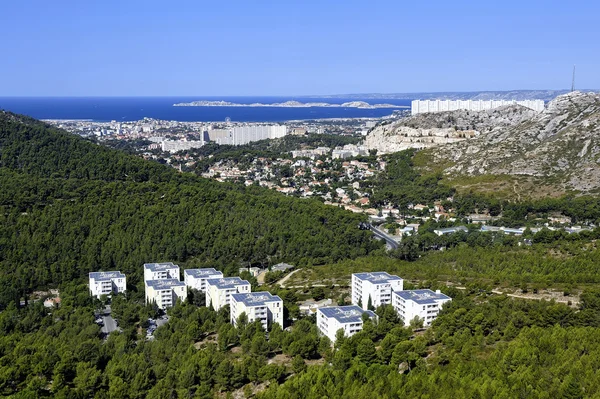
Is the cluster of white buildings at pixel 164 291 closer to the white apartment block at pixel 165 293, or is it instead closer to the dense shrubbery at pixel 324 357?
the white apartment block at pixel 165 293

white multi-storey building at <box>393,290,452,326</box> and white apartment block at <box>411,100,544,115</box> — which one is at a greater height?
white apartment block at <box>411,100,544,115</box>

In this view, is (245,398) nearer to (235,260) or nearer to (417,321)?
(417,321)

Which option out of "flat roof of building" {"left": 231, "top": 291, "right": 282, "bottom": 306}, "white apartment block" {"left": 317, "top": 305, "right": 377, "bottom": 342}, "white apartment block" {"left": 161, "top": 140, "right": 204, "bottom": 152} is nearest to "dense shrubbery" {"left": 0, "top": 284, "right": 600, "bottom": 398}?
"white apartment block" {"left": 317, "top": 305, "right": 377, "bottom": 342}

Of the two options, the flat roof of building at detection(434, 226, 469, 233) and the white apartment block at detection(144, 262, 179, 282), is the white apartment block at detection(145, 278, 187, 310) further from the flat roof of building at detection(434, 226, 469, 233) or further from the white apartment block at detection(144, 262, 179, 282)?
the flat roof of building at detection(434, 226, 469, 233)

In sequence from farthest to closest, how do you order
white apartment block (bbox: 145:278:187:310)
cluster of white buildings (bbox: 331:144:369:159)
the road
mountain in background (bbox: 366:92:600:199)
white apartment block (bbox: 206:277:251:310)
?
cluster of white buildings (bbox: 331:144:369:159) → mountain in background (bbox: 366:92:600:199) → the road → white apartment block (bbox: 145:278:187:310) → white apartment block (bbox: 206:277:251:310)

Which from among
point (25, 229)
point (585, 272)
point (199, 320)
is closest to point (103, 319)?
point (199, 320)

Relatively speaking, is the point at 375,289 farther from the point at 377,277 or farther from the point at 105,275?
the point at 105,275
